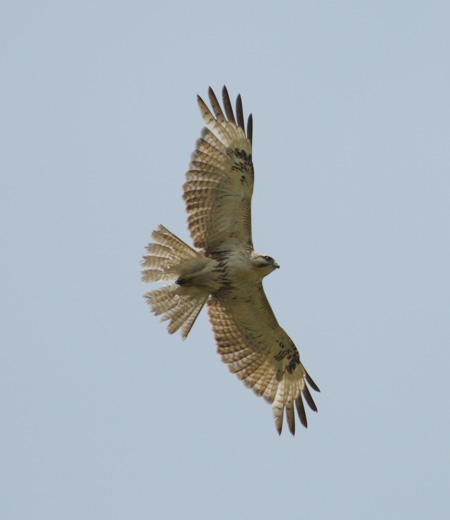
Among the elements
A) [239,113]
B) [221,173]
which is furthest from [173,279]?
[239,113]

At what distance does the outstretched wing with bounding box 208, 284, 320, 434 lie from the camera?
13.5 metres

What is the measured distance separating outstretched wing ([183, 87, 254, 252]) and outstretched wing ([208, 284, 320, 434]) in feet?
3.90

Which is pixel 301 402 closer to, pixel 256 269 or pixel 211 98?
pixel 256 269

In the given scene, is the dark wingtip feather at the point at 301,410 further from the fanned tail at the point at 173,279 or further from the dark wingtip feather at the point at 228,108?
the dark wingtip feather at the point at 228,108

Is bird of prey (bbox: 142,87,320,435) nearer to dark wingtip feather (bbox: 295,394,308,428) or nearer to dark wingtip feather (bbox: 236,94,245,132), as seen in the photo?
dark wingtip feather (bbox: 236,94,245,132)

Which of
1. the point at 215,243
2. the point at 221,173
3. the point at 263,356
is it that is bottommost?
the point at 263,356

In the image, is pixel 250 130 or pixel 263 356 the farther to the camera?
pixel 263 356

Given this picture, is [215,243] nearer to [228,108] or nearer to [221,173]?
[221,173]

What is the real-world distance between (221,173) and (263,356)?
264cm

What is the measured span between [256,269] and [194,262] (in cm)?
76

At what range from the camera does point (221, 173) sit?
12.7 meters

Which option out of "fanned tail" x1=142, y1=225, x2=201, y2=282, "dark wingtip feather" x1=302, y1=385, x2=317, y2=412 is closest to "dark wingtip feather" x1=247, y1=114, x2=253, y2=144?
"fanned tail" x1=142, y1=225, x2=201, y2=282

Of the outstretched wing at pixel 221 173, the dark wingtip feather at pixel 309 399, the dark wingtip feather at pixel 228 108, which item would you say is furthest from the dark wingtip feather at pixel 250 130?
the dark wingtip feather at pixel 309 399

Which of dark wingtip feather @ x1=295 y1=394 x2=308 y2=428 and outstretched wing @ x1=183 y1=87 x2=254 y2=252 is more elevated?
outstretched wing @ x1=183 y1=87 x2=254 y2=252
